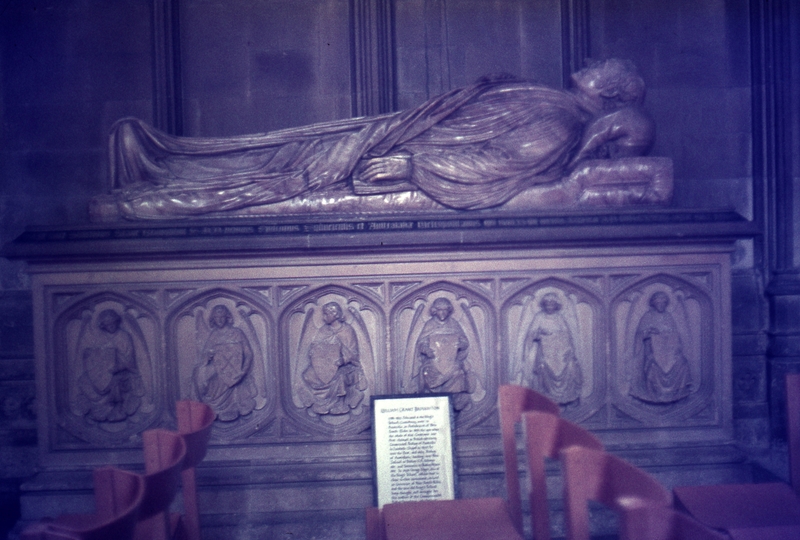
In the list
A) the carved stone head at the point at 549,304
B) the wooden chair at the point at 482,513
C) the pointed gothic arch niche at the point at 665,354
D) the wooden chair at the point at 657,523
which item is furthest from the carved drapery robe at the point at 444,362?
the wooden chair at the point at 657,523

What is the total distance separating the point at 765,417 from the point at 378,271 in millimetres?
3108

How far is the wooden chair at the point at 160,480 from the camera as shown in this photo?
173cm

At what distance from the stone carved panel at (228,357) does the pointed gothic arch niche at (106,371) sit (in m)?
0.16

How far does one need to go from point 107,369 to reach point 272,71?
261cm

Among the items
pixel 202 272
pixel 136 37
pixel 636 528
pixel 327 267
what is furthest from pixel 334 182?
pixel 636 528

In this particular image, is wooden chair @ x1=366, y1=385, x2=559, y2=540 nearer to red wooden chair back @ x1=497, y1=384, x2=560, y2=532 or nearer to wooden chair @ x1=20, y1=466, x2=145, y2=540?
red wooden chair back @ x1=497, y1=384, x2=560, y2=532

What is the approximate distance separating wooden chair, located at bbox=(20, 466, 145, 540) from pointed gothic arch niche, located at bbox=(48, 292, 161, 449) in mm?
2423

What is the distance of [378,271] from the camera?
4.05 metres

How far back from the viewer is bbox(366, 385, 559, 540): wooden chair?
234 centimetres

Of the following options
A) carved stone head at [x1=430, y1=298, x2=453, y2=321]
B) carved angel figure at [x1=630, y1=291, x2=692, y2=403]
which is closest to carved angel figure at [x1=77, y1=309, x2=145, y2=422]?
carved stone head at [x1=430, y1=298, x2=453, y2=321]

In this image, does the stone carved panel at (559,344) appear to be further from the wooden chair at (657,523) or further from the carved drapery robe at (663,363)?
the wooden chair at (657,523)

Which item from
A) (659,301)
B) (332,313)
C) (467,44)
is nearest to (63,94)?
(332,313)

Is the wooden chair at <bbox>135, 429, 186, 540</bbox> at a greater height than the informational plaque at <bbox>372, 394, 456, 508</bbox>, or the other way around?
the wooden chair at <bbox>135, 429, 186, 540</bbox>

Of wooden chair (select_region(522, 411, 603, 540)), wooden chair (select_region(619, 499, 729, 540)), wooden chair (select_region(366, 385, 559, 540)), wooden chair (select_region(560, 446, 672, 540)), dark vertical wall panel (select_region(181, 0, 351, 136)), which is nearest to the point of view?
wooden chair (select_region(619, 499, 729, 540))
